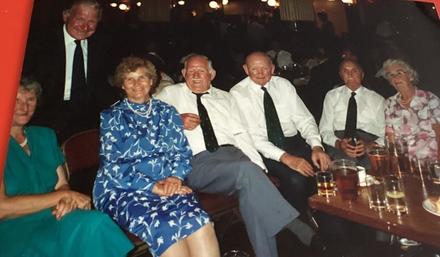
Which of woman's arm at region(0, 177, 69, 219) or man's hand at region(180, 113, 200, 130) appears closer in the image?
woman's arm at region(0, 177, 69, 219)

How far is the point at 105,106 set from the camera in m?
1.37

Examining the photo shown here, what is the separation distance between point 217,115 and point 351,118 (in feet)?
2.42

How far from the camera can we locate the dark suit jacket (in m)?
1.13

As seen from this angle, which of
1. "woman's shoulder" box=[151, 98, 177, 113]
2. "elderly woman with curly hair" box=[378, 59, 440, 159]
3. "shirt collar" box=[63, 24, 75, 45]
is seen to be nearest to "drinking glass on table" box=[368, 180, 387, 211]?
"elderly woman with curly hair" box=[378, 59, 440, 159]

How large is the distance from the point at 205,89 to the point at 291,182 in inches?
23.6

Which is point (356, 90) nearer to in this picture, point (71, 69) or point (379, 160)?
point (379, 160)

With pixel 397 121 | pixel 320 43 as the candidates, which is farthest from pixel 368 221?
pixel 320 43

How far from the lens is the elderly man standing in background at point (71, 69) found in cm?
114

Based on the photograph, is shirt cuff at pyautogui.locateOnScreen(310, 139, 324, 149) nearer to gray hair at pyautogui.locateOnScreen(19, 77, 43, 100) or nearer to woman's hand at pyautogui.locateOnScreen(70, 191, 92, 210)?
woman's hand at pyautogui.locateOnScreen(70, 191, 92, 210)

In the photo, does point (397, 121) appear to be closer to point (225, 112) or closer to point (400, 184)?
point (400, 184)

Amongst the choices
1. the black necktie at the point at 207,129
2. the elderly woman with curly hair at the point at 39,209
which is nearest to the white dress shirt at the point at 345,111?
the black necktie at the point at 207,129

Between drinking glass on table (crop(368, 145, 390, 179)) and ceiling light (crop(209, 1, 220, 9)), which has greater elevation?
ceiling light (crop(209, 1, 220, 9))

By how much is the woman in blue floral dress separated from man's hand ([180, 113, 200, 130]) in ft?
0.09

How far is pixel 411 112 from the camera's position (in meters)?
1.77
